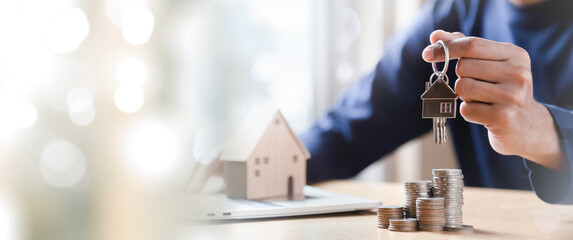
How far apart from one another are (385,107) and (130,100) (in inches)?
32.1

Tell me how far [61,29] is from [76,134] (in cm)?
23

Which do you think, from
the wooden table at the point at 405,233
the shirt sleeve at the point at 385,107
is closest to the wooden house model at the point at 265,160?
the wooden table at the point at 405,233

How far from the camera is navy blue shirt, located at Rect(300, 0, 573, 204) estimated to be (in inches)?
54.9

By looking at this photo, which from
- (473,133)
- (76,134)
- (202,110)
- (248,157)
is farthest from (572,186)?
(202,110)

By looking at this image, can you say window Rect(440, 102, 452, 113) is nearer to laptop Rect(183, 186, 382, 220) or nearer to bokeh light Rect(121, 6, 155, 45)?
laptop Rect(183, 186, 382, 220)

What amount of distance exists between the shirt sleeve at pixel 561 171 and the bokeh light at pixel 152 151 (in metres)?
0.64

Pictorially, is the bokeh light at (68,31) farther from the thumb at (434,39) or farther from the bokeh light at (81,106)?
the thumb at (434,39)

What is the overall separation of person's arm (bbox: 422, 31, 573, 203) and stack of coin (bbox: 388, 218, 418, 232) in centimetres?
16

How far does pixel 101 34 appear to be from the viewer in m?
1.21

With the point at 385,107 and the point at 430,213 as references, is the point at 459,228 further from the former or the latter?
the point at 385,107

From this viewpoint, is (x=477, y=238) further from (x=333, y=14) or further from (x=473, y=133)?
(x=333, y=14)

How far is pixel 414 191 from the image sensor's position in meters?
0.72

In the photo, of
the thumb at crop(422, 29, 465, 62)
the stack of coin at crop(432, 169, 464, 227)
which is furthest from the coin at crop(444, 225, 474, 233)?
the thumb at crop(422, 29, 465, 62)

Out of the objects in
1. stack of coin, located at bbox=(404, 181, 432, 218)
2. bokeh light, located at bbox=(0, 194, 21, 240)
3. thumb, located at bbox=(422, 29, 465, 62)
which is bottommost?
bokeh light, located at bbox=(0, 194, 21, 240)
